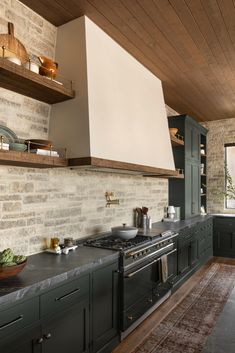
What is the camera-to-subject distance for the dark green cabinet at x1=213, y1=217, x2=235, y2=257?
19.7ft

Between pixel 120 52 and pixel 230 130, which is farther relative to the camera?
pixel 230 130

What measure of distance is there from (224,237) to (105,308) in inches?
170

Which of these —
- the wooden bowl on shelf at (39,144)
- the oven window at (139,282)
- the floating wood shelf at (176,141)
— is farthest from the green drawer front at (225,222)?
the wooden bowl on shelf at (39,144)

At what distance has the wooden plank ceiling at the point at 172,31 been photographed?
2607 mm

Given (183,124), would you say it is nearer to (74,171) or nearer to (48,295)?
(74,171)

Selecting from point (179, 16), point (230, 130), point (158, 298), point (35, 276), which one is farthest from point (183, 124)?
point (35, 276)

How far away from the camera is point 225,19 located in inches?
110

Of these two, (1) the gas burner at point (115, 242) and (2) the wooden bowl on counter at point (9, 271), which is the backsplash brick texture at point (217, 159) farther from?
(2) the wooden bowl on counter at point (9, 271)

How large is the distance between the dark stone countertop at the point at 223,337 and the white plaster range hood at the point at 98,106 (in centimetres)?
156

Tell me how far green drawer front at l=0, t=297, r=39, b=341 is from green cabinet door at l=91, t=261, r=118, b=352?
0.66 metres

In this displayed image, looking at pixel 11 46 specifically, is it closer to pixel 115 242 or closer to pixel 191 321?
pixel 115 242

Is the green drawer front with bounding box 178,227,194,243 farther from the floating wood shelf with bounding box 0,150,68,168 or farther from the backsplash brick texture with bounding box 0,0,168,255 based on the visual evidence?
the floating wood shelf with bounding box 0,150,68,168

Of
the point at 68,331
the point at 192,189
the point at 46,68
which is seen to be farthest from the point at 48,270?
the point at 192,189

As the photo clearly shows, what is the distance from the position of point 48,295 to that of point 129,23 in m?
2.64
